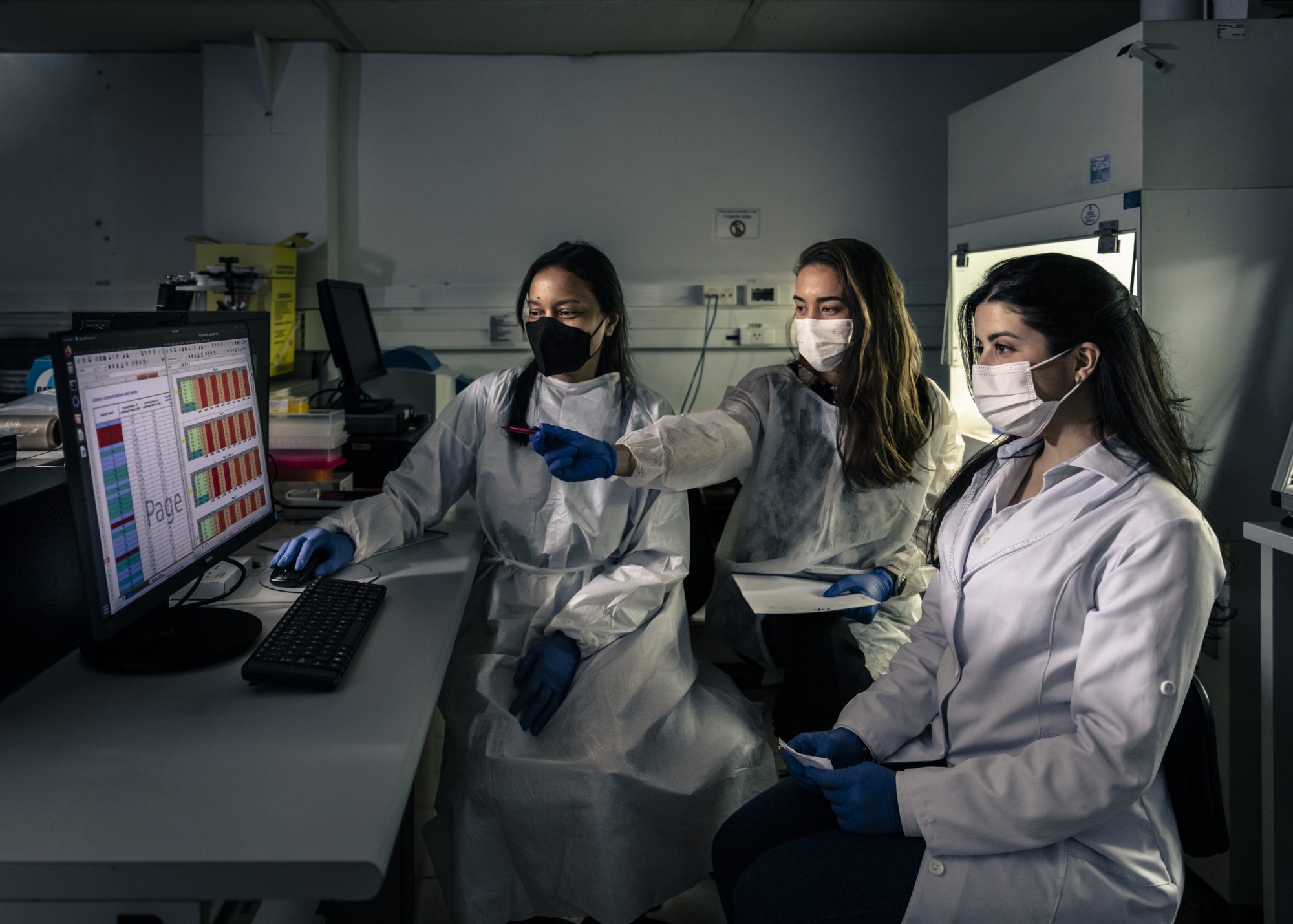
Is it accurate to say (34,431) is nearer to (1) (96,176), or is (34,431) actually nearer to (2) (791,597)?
(2) (791,597)

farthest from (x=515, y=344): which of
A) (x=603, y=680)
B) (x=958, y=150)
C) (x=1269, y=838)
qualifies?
(x=1269, y=838)

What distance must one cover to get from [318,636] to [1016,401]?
0.94 meters

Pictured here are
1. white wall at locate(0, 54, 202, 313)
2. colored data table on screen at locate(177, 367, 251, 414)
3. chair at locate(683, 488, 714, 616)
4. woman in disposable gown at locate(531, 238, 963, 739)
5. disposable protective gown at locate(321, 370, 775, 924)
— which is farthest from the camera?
white wall at locate(0, 54, 202, 313)

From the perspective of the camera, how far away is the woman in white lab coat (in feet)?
3.16

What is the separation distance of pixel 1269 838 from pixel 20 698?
71.2 inches

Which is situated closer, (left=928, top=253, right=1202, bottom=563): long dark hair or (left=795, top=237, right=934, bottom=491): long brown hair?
(left=928, top=253, right=1202, bottom=563): long dark hair

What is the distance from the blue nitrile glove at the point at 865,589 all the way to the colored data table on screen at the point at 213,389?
1054 mm

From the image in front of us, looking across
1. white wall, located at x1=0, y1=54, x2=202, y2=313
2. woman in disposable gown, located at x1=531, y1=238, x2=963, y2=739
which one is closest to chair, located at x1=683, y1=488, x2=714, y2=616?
woman in disposable gown, located at x1=531, y1=238, x2=963, y2=739

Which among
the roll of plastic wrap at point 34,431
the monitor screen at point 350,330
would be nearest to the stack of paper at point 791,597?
the monitor screen at point 350,330

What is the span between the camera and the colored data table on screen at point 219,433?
119 centimetres

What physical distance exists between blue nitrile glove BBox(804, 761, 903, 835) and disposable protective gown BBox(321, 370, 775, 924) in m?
0.41

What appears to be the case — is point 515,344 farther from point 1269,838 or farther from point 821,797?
point 1269,838

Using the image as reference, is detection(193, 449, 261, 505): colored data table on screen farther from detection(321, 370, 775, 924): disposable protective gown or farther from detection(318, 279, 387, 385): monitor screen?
detection(318, 279, 387, 385): monitor screen

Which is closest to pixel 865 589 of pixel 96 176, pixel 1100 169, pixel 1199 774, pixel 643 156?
pixel 1199 774
